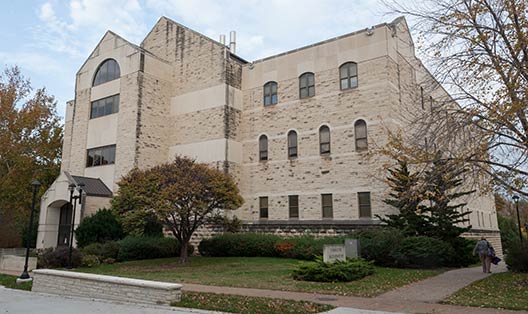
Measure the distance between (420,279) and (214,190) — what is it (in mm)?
10486

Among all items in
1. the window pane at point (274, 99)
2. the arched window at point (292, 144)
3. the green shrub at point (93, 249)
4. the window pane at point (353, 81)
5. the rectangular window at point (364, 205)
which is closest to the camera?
the green shrub at point (93, 249)

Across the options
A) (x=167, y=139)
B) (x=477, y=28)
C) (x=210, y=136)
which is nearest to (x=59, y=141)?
(x=167, y=139)

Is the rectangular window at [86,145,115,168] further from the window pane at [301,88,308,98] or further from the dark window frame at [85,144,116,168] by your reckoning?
the window pane at [301,88,308,98]

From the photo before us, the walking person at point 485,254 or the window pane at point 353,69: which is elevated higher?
the window pane at point 353,69

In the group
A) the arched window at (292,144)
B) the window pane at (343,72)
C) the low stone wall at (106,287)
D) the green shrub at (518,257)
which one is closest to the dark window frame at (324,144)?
the arched window at (292,144)

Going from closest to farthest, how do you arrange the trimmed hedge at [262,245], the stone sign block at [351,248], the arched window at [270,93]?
the stone sign block at [351,248] < the trimmed hedge at [262,245] < the arched window at [270,93]

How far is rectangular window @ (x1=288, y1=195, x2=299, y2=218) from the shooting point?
27562 millimetres

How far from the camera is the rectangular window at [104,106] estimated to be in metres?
33.0

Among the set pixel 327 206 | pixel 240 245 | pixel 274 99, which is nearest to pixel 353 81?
pixel 274 99

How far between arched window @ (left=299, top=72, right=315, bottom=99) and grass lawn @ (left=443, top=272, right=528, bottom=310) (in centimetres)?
1626

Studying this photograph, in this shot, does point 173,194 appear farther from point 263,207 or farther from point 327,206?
point 327,206

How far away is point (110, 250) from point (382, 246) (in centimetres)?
A: 1488

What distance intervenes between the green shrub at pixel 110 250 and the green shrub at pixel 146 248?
234mm

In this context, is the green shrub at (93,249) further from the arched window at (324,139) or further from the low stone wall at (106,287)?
the arched window at (324,139)
